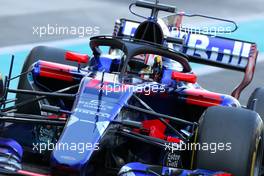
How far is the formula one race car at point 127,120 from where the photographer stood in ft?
19.8

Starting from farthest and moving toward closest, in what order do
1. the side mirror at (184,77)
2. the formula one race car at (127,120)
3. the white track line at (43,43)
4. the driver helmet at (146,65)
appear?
the white track line at (43,43) → the driver helmet at (146,65) → the side mirror at (184,77) → the formula one race car at (127,120)

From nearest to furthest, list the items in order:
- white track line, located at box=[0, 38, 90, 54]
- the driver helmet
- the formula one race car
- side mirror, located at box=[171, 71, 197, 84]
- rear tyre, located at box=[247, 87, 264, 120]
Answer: the formula one race car
side mirror, located at box=[171, 71, 197, 84]
the driver helmet
rear tyre, located at box=[247, 87, 264, 120]
white track line, located at box=[0, 38, 90, 54]

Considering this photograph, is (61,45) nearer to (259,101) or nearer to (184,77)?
(259,101)

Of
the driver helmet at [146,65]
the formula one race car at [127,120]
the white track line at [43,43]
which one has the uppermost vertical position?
the driver helmet at [146,65]

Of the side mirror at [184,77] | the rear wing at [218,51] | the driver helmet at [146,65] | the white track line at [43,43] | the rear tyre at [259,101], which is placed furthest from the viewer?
the white track line at [43,43]

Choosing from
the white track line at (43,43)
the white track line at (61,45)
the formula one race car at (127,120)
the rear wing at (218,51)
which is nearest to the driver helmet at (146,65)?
the formula one race car at (127,120)

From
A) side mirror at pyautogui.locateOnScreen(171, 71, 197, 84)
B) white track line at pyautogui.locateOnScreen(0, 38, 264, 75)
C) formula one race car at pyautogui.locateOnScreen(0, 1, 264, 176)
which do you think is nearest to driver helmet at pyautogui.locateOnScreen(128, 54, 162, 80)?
formula one race car at pyautogui.locateOnScreen(0, 1, 264, 176)

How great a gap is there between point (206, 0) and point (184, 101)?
10.9 metres

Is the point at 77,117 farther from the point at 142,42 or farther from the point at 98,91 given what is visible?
the point at 142,42

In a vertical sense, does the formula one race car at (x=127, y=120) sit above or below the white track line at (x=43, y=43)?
above

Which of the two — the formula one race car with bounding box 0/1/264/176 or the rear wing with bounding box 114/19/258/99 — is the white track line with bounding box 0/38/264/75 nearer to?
the rear wing with bounding box 114/19/258/99

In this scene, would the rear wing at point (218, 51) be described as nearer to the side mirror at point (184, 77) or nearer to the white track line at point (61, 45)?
the side mirror at point (184, 77)

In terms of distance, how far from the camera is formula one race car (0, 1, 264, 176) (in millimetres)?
6039

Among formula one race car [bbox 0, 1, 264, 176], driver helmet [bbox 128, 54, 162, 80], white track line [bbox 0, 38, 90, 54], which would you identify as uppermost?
driver helmet [bbox 128, 54, 162, 80]
